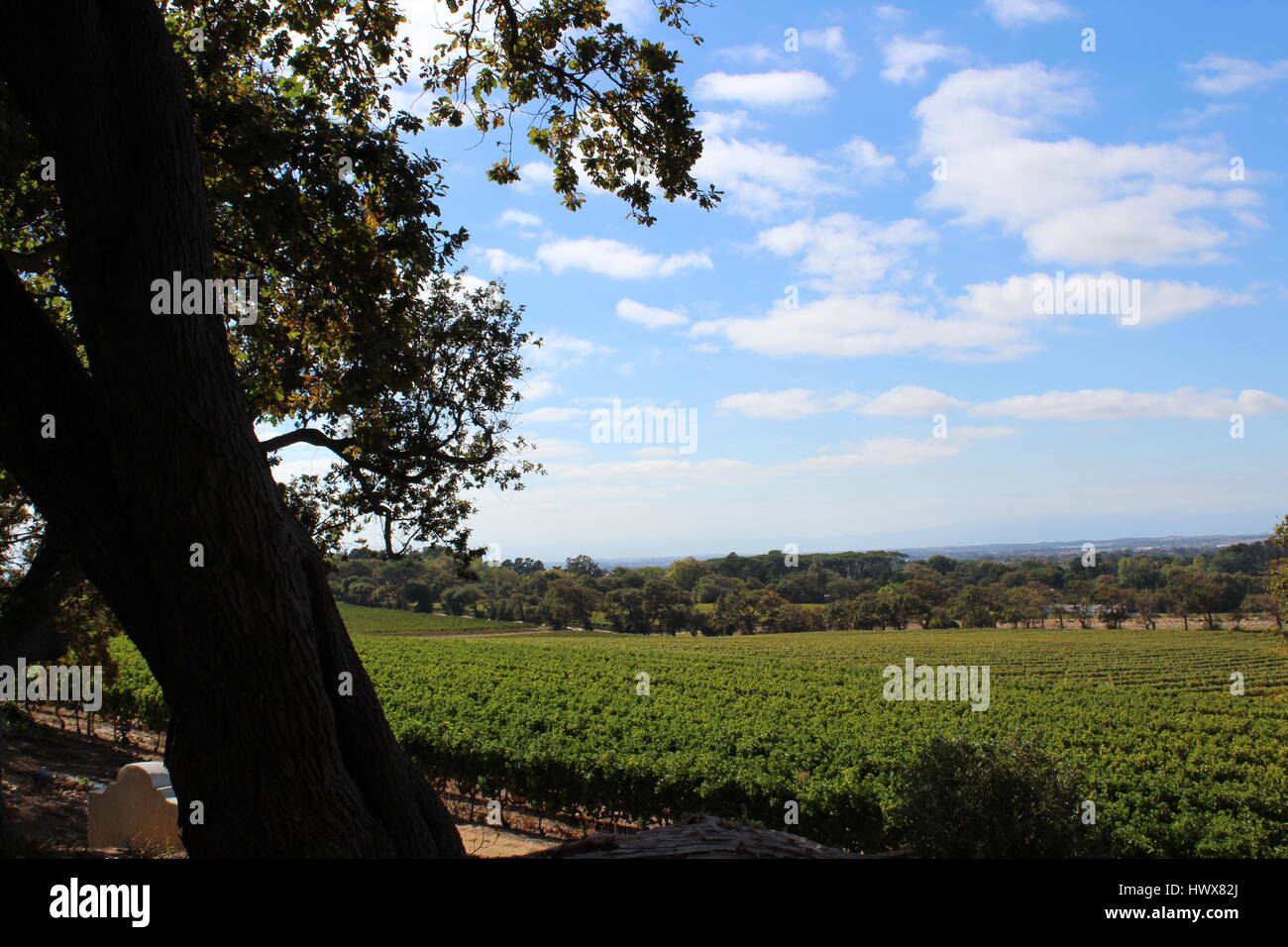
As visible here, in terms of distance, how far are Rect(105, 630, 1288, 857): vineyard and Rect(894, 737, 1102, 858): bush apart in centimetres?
147

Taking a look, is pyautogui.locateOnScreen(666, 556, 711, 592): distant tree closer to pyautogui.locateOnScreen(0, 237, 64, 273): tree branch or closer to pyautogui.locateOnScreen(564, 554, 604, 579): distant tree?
pyautogui.locateOnScreen(564, 554, 604, 579): distant tree

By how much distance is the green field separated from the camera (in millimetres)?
72125

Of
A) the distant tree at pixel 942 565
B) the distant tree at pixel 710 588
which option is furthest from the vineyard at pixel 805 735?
the distant tree at pixel 942 565

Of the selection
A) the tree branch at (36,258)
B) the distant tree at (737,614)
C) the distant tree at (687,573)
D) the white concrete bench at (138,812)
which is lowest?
the distant tree at (737,614)

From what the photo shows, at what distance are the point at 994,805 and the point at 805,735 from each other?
13607mm

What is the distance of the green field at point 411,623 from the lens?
72125mm

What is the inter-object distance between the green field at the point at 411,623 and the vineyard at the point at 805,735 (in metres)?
21.8

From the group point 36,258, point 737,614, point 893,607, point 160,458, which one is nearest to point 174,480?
point 160,458

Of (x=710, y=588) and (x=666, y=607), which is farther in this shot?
(x=710, y=588)

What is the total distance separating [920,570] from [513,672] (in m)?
127

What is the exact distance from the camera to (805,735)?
19406 millimetres

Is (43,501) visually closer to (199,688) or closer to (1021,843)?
(199,688)

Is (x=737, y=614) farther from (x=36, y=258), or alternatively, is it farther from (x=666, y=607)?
(x=36, y=258)

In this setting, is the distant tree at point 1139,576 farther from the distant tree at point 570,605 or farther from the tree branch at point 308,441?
the tree branch at point 308,441
